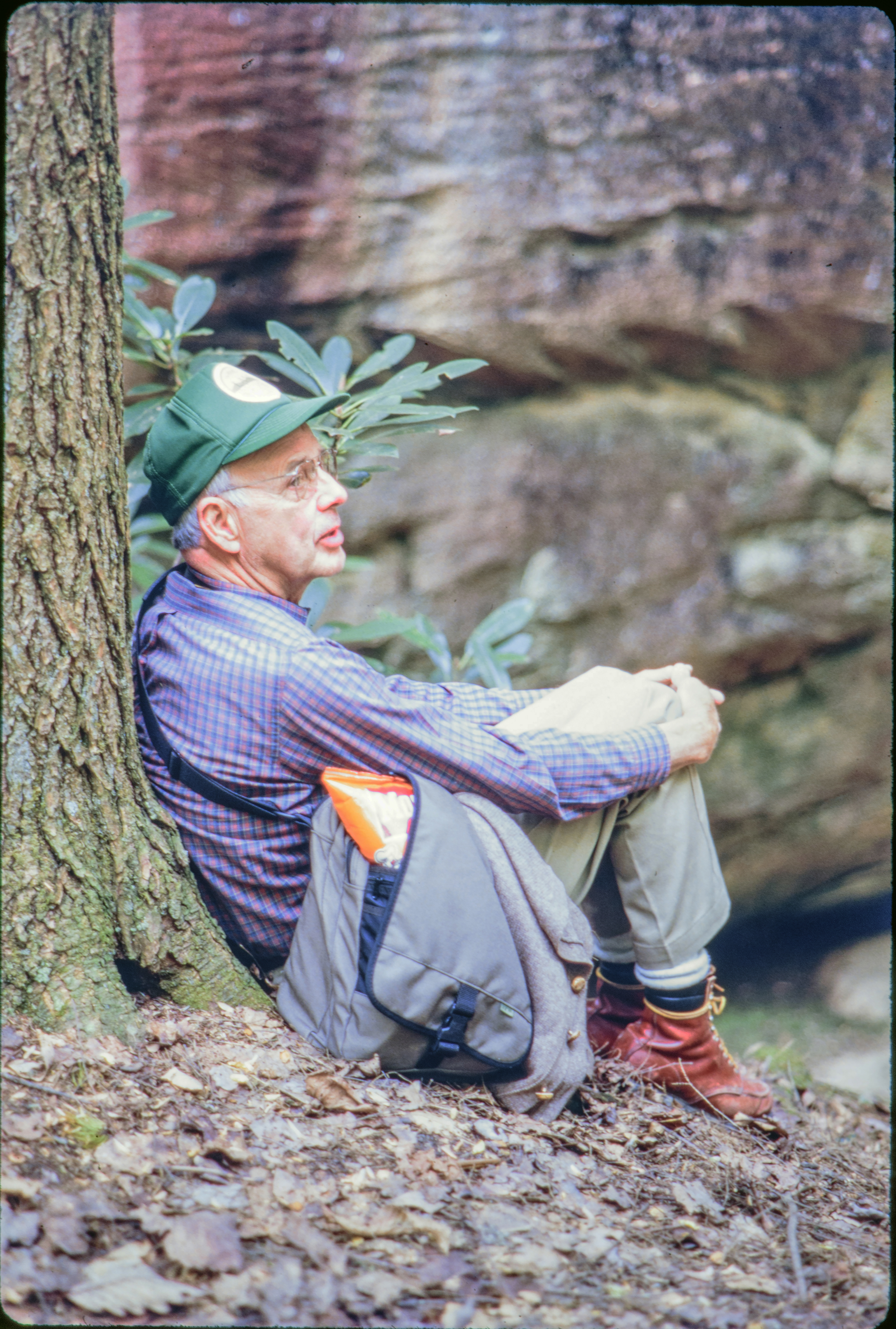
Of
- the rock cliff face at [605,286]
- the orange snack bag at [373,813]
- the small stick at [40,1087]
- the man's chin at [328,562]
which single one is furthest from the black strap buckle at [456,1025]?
the rock cliff face at [605,286]

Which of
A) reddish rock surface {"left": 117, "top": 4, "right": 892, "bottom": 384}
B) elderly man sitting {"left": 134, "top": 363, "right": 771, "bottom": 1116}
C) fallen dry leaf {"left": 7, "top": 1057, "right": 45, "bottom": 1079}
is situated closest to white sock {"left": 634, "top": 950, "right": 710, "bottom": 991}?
elderly man sitting {"left": 134, "top": 363, "right": 771, "bottom": 1116}

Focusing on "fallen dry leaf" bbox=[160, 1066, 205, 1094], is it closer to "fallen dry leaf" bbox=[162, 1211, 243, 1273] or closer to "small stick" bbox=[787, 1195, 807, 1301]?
"fallen dry leaf" bbox=[162, 1211, 243, 1273]

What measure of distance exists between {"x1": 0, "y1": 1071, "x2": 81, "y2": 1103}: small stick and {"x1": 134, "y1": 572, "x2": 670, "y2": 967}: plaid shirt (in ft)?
1.66

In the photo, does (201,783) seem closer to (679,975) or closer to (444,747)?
(444,747)

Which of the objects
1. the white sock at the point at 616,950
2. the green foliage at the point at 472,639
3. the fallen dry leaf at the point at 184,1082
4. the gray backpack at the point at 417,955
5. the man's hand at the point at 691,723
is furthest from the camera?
the green foliage at the point at 472,639

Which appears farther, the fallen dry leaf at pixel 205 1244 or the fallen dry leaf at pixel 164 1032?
the fallen dry leaf at pixel 164 1032

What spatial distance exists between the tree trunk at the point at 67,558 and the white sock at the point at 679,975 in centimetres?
105

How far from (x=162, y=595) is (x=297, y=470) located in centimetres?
39

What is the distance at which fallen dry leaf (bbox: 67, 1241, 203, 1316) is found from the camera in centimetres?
121

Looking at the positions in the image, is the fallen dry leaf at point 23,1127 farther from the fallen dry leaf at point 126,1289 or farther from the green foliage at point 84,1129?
the fallen dry leaf at point 126,1289

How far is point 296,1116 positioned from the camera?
1.62m

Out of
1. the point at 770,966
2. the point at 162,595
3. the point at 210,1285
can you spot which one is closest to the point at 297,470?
the point at 162,595

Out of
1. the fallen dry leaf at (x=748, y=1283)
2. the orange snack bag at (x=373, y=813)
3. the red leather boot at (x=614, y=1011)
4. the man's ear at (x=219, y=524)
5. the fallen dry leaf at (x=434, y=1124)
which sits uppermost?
the man's ear at (x=219, y=524)

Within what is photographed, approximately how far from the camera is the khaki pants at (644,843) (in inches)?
83.0
